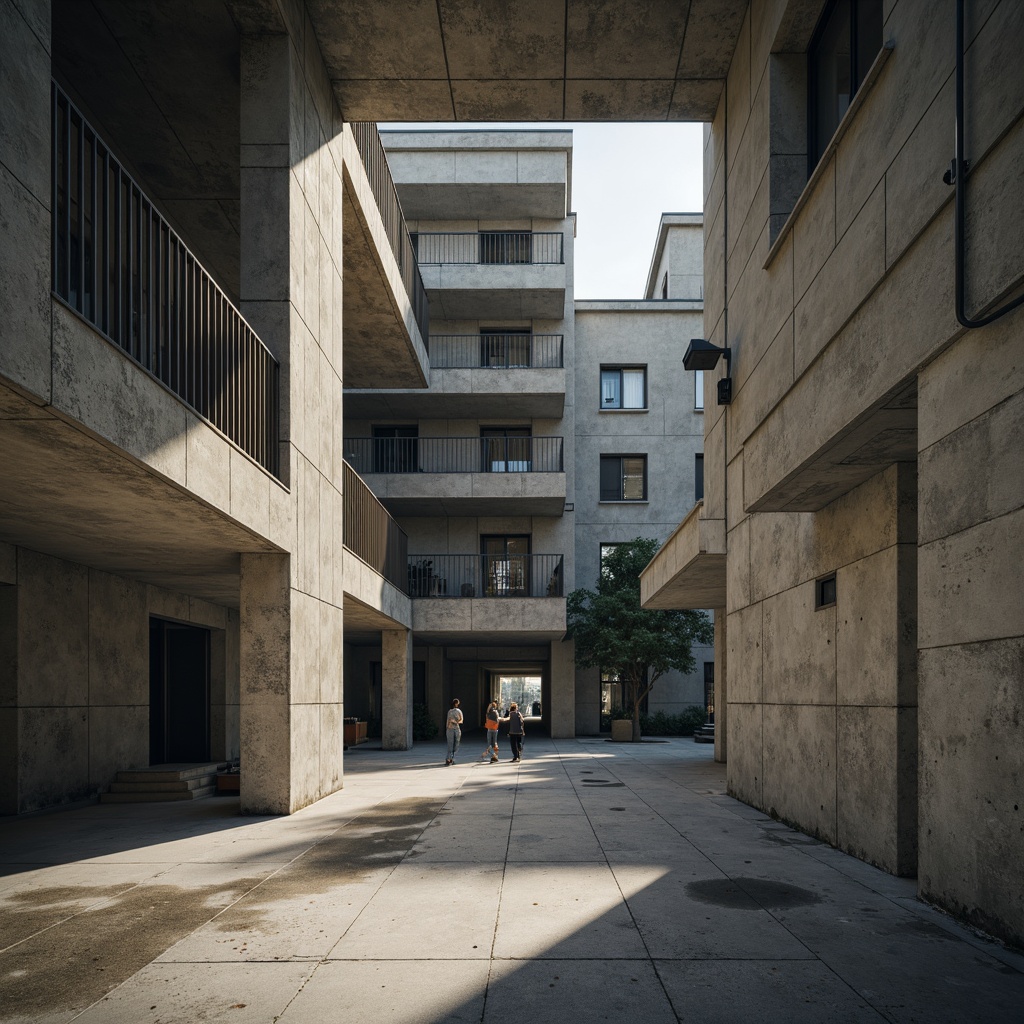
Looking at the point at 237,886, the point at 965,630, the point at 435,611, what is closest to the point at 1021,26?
the point at 965,630

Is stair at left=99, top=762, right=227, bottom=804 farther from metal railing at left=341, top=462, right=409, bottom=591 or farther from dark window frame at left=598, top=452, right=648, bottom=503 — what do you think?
dark window frame at left=598, top=452, right=648, bottom=503

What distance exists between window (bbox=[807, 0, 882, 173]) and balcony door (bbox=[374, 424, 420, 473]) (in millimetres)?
20379

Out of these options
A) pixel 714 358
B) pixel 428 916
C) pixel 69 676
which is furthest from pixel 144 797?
pixel 714 358

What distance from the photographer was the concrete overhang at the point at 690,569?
14.2 m

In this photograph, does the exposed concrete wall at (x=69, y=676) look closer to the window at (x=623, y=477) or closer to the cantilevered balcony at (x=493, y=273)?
the cantilevered balcony at (x=493, y=273)

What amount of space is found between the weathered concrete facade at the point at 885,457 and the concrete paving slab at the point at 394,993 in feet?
11.2

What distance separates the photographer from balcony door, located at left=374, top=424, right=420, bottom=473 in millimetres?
30172

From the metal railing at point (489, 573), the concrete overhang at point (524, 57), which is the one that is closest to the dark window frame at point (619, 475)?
the metal railing at point (489, 573)

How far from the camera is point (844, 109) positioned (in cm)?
960

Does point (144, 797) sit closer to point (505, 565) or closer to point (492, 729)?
point (492, 729)

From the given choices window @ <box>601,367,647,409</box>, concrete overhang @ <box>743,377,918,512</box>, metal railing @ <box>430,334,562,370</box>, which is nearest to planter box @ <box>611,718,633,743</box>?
window @ <box>601,367,647,409</box>

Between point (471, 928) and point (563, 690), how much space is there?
2419 cm

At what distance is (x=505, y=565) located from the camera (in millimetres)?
30266

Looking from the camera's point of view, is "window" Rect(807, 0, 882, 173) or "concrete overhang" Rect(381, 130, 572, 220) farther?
"concrete overhang" Rect(381, 130, 572, 220)
